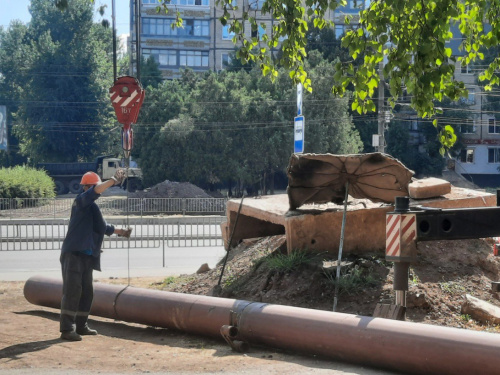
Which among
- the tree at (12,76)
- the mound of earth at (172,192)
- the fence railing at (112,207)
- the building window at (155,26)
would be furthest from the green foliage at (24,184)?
the building window at (155,26)

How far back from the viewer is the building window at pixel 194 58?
80062 mm

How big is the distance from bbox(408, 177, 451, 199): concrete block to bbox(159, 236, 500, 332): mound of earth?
80cm

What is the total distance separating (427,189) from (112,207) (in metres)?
26.2

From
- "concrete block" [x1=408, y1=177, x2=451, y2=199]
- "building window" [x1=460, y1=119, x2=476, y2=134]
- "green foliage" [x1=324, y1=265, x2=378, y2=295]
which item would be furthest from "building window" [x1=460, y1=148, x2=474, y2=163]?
"green foliage" [x1=324, y1=265, x2=378, y2=295]

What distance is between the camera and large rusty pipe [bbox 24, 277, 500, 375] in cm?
692

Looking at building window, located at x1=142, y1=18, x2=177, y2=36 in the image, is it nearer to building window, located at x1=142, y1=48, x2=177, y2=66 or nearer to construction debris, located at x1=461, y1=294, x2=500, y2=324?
building window, located at x1=142, y1=48, x2=177, y2=66

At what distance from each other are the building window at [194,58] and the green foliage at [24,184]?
3171 cm

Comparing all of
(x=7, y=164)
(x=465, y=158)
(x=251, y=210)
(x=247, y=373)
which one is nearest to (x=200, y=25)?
(x=7, y=164)

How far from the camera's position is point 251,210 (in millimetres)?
12719

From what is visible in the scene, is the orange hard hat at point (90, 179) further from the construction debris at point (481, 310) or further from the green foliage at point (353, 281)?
the construction debris at point (481, 310)

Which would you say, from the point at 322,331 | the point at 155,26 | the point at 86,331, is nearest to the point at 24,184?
the point at 155,26

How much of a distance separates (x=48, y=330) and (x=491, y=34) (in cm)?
637

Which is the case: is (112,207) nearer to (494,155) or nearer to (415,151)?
(415,151)

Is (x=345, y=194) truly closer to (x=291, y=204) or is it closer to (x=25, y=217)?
(x=291, y=204)
